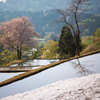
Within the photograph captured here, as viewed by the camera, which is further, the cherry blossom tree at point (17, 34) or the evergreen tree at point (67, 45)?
the evergreen tree at point (67, 45)

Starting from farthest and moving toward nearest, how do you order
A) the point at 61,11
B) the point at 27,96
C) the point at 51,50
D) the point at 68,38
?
the point at 51,50 < the point at 68,38 < the point at 61,11 < the point at 27,96

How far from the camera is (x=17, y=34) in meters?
16.6

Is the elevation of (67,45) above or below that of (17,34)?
below

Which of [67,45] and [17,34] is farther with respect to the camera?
[67,45]

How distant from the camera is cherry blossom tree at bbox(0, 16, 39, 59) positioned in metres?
16.3

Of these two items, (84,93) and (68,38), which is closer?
(84,93)

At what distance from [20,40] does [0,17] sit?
158m

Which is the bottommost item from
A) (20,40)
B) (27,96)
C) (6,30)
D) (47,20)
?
(27,96)

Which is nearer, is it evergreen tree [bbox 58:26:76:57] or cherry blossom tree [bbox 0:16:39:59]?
cherry blossom tree [bbox 0:16:39:59]

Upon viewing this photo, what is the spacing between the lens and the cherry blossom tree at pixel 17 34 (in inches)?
640

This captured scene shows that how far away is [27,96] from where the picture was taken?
10.3 ft

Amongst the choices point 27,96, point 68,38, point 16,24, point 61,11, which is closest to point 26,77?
point 27,96

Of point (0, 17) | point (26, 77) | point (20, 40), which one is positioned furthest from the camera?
point (0, 17)

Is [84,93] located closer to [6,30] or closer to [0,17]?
[6,30]
